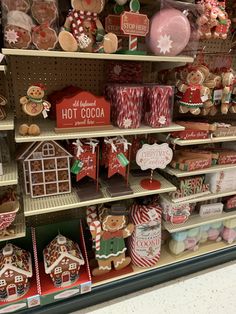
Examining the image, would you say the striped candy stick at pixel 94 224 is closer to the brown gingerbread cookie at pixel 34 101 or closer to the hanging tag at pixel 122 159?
the hanging tag at pixel 122 159

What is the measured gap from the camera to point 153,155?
61.6 inches

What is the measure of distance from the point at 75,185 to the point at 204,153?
0.91 metres

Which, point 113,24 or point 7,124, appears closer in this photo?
point 7,124

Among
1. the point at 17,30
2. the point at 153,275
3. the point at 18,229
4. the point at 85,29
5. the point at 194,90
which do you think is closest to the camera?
the point at 17,30

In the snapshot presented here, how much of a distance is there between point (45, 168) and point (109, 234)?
22.8 inches

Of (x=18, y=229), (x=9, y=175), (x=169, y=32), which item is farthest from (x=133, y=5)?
(x=18, y=229)

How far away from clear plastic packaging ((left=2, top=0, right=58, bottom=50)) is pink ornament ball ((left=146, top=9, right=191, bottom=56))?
20.1 inches

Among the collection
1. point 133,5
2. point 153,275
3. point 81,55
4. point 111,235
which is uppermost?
point 133,5

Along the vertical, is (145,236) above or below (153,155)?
below

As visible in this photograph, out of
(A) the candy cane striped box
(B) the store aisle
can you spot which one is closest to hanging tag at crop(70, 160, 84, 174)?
(A) the candy cane striped box

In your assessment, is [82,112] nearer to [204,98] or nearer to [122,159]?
[122,159]

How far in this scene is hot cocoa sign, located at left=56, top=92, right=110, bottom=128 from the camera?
129 centimetres

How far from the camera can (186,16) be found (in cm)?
141

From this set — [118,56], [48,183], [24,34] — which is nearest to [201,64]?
[118,56]
